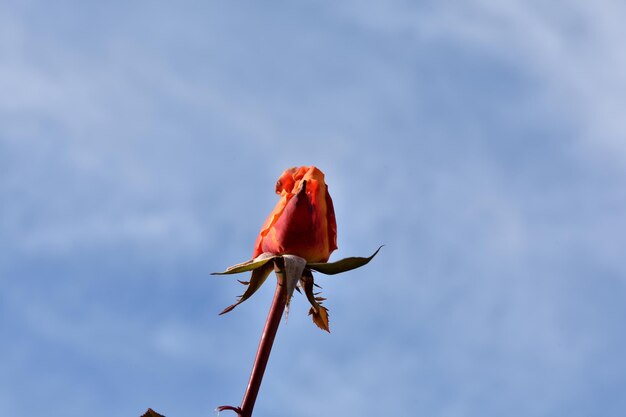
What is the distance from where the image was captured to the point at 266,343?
127 inches

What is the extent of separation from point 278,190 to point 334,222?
413 mm

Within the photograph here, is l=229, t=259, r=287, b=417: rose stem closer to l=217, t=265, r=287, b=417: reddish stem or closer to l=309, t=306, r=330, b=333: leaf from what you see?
l=217, t=265, r=287, b=417: reddish stem

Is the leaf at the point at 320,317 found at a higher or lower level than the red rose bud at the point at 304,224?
lower

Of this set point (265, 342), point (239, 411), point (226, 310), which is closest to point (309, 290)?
point (226, 310)

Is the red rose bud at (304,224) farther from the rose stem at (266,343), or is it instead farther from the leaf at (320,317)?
the leaf at (320,317)

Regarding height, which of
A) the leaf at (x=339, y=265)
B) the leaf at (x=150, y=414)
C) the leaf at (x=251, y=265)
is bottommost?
the leaf at (x=150, y=414)

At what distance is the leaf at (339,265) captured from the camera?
3732 millimetres

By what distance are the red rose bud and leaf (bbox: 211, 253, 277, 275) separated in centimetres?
3

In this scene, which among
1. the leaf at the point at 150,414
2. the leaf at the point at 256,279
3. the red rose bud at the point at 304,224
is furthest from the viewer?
the leaf at the point at 256,279

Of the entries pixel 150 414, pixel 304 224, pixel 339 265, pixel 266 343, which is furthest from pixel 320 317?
pixel 150 414

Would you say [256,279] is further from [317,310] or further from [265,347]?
[265,347]

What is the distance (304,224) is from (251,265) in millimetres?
454

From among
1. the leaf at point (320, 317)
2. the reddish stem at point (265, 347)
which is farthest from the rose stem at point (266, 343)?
the leaf at point (320, 317)

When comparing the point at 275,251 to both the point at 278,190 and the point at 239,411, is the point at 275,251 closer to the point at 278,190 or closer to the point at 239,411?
the point at 278,190
